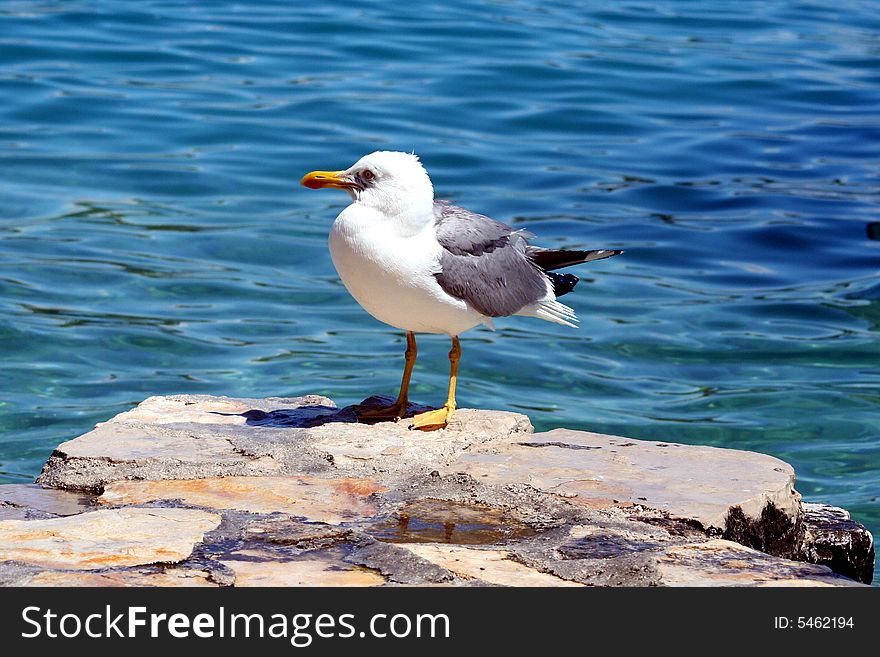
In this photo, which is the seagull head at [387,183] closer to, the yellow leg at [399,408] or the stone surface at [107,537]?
the yellow leg at [399,408]

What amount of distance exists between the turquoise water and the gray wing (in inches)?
85.8

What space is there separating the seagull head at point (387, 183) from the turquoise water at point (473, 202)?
2787 millimetres

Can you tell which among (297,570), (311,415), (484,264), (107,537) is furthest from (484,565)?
(311,415)

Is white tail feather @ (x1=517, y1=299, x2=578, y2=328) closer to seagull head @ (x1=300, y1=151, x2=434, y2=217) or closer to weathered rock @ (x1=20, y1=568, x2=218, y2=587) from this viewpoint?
seagull head @ (x1=300, y1=151, x2=434, y2=217)

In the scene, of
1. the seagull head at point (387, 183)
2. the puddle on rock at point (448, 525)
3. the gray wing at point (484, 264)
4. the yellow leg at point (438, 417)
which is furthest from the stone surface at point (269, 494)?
the seagull head at point (387, 183)

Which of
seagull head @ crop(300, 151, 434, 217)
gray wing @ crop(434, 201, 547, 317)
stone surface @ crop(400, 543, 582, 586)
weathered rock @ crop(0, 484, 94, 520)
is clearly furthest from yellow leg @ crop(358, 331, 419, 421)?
stone surface @ crop(400, 543, 582, 586)

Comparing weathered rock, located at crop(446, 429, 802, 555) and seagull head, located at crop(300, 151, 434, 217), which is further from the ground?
seagull head, located at crop(300, 151, 434, 217)

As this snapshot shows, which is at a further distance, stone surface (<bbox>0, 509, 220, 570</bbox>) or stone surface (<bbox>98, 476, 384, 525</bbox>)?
stone surface (<bbox>98, 476, 384, 525</bbox>)

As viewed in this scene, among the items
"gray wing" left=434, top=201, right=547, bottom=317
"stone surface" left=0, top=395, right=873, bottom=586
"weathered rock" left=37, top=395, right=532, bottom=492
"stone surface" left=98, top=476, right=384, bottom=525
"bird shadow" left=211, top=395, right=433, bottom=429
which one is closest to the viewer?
"stone surface" left=0, top=395, right=873, bottom=586

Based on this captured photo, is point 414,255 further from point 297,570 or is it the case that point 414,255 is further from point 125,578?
point 125,578

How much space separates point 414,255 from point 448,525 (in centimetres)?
109

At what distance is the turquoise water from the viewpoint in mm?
7977
